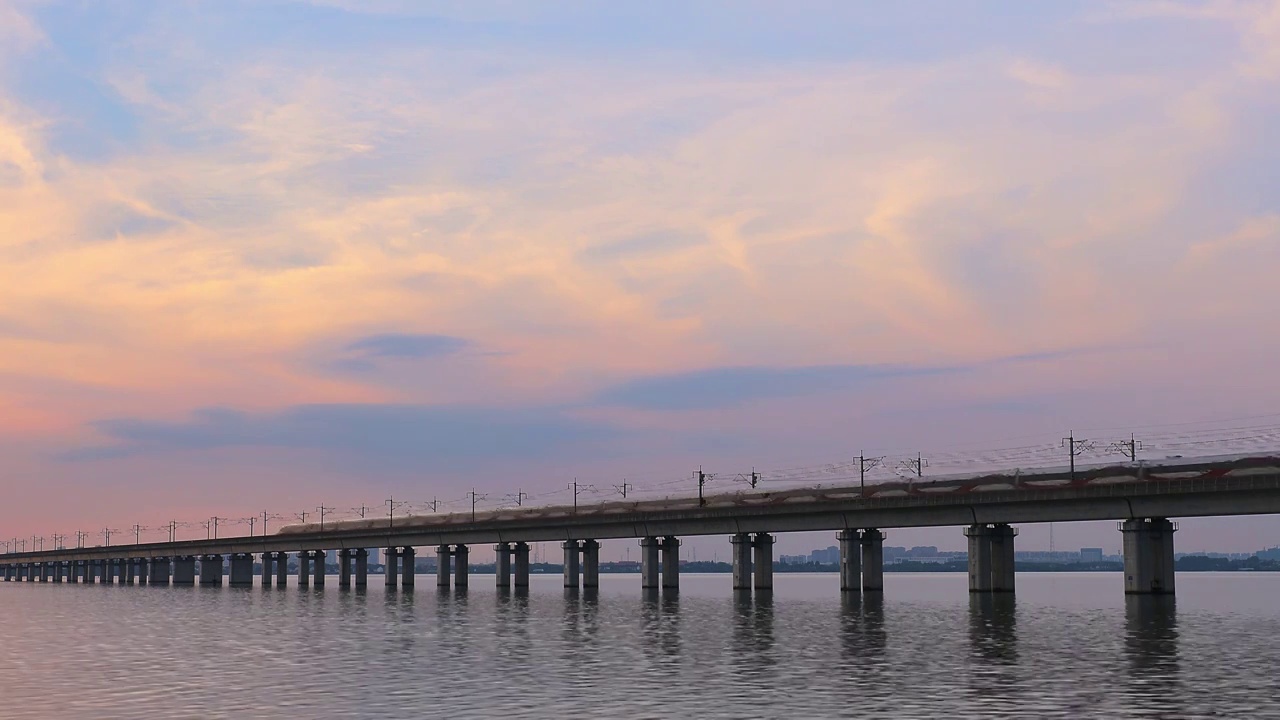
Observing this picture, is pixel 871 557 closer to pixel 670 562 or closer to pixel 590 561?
pixel 670 562

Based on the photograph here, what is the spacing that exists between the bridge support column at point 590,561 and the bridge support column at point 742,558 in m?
25.6

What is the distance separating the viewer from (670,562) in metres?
166

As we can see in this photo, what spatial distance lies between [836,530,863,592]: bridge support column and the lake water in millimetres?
42344

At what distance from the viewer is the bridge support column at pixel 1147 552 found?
113062 mm

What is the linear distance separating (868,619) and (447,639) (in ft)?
109

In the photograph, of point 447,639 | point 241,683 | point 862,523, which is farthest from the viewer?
point 862,523

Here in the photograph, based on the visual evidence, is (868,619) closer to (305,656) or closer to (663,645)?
(663,645)

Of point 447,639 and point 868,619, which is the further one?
point 868,619

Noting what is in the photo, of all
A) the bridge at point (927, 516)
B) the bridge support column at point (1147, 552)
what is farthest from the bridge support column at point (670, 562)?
the bridge support column at point (1147, 552)

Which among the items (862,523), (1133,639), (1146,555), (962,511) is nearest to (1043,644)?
(1133,639)

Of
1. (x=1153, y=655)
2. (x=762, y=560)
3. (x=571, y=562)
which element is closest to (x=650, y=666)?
(x=1153, y=655)

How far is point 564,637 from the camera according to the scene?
2918 inches

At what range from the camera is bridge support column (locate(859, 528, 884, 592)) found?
143750 mm

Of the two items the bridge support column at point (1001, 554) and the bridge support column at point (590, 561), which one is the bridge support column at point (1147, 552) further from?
the bridge support column at point (590, 561)
